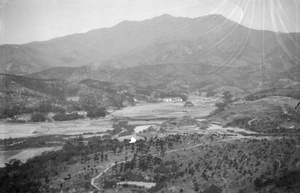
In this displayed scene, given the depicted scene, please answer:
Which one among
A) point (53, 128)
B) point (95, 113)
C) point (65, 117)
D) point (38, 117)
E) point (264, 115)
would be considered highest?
point (38, 117)

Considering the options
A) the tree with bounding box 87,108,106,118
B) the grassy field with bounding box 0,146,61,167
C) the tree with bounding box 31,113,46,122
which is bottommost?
the grassy field with bounding box 0,146,61,167

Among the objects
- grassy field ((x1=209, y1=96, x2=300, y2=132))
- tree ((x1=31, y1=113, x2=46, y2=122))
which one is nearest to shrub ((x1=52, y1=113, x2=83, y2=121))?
tree ((x1=31, y1=113, x2=46, y2=122))

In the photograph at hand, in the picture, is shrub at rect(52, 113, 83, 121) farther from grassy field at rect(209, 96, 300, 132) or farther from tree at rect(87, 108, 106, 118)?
grassy field at rect(209, 96, 300, 132)

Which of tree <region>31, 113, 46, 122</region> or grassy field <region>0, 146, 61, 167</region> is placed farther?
tree <region>31, 113, 46, 122</region>

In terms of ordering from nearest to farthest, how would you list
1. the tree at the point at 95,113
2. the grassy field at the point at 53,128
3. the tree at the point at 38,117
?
the grassy field at the point at 53,128, the tree at the point at 38,117, the tree at the point at 95,113

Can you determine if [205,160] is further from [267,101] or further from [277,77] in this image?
[277,77]

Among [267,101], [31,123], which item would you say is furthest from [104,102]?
[267,101]

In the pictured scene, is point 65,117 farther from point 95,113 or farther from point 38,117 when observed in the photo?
point 95,113

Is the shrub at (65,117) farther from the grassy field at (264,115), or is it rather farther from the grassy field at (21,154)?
the grassy field at (264,115)

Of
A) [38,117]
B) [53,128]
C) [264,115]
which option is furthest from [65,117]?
[264,115]

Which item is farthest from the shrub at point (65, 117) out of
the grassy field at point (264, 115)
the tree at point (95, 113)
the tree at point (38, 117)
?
the grassy field at point (264, 115)

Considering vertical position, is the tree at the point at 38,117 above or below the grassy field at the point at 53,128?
above
